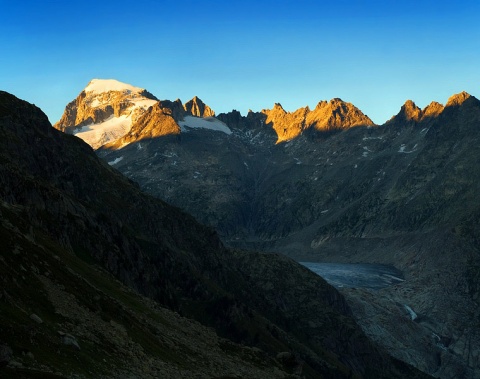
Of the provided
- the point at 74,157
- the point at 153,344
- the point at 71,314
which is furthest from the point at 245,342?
the point at 71,314

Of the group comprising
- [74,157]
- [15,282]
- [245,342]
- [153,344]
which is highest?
[74,157]

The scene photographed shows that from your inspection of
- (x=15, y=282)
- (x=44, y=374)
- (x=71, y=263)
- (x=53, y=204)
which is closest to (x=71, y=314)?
(x=15, y=282)

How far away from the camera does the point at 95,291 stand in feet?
269

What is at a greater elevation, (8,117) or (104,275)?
(8,117)

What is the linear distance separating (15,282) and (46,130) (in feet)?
427

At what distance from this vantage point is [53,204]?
388ft

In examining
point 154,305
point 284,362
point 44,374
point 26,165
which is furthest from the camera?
point 26,165

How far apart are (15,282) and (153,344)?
19904mm

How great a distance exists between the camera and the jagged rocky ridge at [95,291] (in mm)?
58281

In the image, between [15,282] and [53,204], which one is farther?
[53,204]

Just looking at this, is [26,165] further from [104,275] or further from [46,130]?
[104,275]

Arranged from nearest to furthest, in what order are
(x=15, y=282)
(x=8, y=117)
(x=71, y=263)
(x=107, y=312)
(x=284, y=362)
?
(x=15, y=282) < (x=107, y=312) < (x=71, y=263) < (x=284, y=362) < (x=8, y=117)

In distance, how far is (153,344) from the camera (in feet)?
256

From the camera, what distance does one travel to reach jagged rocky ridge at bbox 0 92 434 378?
58.3 meters
